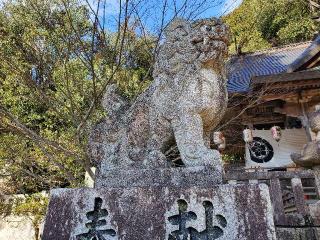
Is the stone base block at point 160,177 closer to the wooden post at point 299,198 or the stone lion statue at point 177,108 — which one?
the stone lion statue at point 177,108

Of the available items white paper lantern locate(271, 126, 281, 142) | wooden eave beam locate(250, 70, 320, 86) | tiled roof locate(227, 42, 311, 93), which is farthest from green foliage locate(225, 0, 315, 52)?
wooden eave beam locate(250, 70, 320, 86)

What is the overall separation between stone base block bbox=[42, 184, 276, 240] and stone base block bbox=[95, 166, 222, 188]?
0.11 m

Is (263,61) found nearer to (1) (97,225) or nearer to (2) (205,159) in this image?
(2) (205,159)

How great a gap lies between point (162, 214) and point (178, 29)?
1.42 m

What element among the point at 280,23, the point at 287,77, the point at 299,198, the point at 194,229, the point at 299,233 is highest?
the point at 280,23

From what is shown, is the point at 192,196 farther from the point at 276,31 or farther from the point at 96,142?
the point at 276,31

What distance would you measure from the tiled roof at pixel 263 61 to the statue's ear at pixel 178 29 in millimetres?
9450

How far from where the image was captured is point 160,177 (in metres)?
2.24

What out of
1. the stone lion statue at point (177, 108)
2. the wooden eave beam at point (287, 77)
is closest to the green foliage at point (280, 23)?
the wooden eave beam at point (287, 77)

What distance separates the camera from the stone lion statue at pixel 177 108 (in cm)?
233

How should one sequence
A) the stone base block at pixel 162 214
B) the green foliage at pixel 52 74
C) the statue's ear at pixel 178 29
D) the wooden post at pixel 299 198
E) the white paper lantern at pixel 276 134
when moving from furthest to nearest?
the white paper lantern at pixel 276 134 < the green foliage at pixel 52 74 < the wooden post at pixel 299 198 < the statue's ear at pixel 178 29 < the stone base block at pixel 162 214

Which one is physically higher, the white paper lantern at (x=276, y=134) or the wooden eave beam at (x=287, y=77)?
the wooden eave beam at (x=287, y=77)

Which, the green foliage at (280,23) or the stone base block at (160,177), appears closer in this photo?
the stone base block at (160,177)

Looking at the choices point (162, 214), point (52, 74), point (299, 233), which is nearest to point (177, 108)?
point (162, 214)
